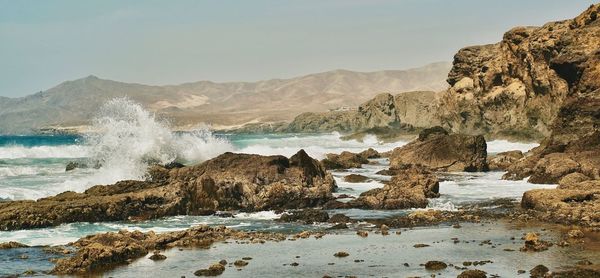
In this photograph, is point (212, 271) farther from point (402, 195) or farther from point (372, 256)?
point (402, 195)

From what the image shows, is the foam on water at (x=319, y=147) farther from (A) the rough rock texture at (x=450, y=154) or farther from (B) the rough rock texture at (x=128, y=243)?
(B) the rough rock texture at (x=128, y=243)

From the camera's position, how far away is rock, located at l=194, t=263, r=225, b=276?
21453mm

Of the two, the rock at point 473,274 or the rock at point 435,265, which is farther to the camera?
the rock at point 435,265

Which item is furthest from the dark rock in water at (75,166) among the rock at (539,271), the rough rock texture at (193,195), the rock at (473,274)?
the rock at (539,271)

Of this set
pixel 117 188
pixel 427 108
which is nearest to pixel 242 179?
pixel 117 188

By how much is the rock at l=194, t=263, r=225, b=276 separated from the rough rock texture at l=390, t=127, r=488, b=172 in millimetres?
38251

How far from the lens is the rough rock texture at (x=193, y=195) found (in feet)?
106

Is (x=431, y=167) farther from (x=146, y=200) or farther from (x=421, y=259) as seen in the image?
(x=421, y=259)

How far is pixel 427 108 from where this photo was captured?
167 meters

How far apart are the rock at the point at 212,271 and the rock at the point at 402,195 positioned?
15.5 metres

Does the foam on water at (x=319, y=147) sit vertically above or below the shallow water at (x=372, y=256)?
below

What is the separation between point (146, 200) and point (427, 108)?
138383 mm

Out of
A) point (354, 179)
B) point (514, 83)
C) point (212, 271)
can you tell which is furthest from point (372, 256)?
point (514, 83)

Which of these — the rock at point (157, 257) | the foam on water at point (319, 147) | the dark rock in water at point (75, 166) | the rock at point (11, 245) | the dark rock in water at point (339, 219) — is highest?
the dark rock in water at point (75, 166)
